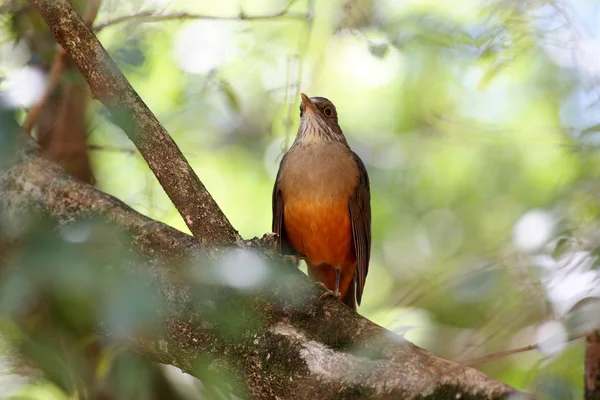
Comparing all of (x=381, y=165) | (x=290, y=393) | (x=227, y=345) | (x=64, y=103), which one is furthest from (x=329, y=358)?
(x=381, y=165)

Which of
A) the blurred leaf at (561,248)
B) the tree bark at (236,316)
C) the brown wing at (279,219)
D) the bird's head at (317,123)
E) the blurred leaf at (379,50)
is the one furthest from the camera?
the bird's head at (317,123)

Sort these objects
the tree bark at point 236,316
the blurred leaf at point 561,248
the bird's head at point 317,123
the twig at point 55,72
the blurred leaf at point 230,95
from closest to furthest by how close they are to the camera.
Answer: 1. the blurred leaf at point 561,248
2. the tree bark at point 236,316
3. the twig at point 55,72
4. the blurred leaf at point 230,95
5. the bird's head at point 317,123

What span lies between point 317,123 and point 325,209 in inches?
31.3

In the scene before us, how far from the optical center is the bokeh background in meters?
2.48

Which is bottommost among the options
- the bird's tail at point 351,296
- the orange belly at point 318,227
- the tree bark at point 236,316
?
the tree bark at point 236,316

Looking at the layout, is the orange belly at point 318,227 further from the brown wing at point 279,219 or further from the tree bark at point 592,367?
the tree bark at point 592,367

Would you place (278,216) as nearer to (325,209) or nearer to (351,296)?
(325,209)

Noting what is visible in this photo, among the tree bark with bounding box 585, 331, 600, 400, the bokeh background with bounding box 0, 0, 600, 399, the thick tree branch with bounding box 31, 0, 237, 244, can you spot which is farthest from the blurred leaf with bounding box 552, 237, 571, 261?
the thick tree branch with bounding box 31, 0, 237, 244

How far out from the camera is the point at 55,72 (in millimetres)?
4535

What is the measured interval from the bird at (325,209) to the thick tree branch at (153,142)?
1.96 m

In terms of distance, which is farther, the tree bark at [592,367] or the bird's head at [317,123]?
the bird's head at [317,123]

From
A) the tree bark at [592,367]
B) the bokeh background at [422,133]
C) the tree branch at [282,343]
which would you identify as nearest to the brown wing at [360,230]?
the bokeh background at [422,133]

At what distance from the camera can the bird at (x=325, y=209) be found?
16.6 feet

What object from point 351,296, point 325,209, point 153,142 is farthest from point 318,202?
point 153,142
